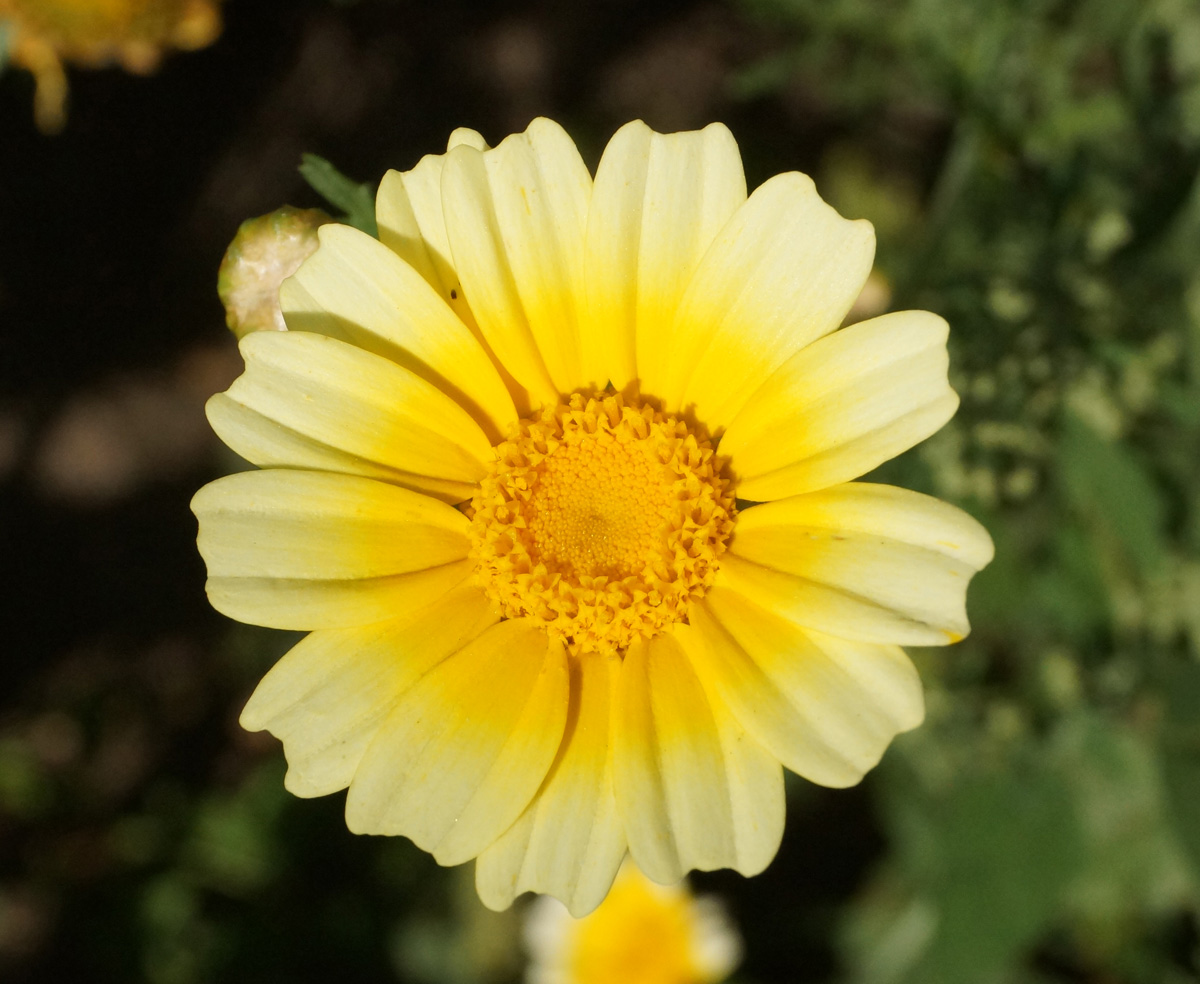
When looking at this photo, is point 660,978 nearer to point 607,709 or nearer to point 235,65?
point 607,709

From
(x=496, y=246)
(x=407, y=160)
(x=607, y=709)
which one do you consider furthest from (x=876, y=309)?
(x=407, y=160)

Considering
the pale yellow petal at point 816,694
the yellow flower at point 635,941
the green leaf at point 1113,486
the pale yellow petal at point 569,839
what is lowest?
the yellow flower at point 635,941

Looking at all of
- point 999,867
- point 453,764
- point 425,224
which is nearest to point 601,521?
point 453,764

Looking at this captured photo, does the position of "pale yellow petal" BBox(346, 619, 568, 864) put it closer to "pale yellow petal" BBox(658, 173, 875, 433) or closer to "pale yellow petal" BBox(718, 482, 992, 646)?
"pale yellow petal" BBox(718, 482, 992, 646)

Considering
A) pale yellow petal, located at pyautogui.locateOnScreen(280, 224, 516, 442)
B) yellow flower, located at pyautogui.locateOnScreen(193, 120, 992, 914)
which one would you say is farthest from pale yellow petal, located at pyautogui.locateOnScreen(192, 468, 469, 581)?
pale yellow petal, located at pyautogui.locateOnScreen(280, 224, 516, 442)

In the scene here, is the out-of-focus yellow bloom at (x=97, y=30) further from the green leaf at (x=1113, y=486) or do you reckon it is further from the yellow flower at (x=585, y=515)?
the green leaf at (x=1113, y=486)

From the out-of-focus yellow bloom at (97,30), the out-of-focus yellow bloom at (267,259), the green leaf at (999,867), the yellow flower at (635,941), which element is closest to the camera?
the out-of-focus yellow bloom at (267,259)

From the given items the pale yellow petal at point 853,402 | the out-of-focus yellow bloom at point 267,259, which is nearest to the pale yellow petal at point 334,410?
the out-of-focus yellow bloom at point 267,259

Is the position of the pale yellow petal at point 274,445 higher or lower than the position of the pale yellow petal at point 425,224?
lower
